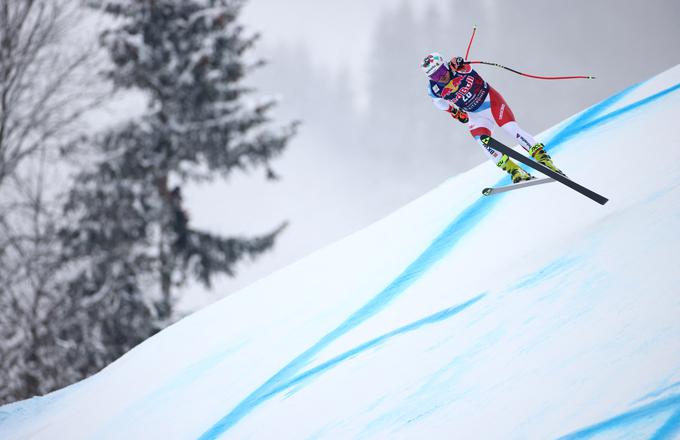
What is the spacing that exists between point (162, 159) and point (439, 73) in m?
8.03

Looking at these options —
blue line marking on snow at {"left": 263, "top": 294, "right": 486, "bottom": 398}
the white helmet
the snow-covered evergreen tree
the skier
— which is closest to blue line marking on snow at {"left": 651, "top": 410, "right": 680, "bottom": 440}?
blue line marking on snow at {"left": 263, "top": 294, "right": 486, "bottom": 398}

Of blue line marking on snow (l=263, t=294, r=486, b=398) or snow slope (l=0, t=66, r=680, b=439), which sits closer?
snow slope (l=0, t=66, r=680, b=439)

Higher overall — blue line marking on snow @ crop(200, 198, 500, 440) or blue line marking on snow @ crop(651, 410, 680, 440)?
blue line marking on snow @ crop(200, 198, 500, 440)

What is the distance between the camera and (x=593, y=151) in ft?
15.3

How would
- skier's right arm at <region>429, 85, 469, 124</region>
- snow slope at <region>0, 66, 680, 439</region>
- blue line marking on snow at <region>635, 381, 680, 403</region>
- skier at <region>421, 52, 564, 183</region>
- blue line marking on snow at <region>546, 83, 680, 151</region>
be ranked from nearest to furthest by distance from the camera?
blue line marking on snow at <region>635, 381, 680, 403</region> → snow slope at <region>0, 66, 680, 439</region> → skier at <region>421, 52, 564, 183</region> → skier's right arm at <region>429, 85, 469, 124</region> → blue line marking on snow at <region>546, 83, 680, 151</region>

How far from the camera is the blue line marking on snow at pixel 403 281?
359cm

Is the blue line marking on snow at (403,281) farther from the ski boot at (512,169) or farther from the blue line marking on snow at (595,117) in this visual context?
the ski boot at (512,169)

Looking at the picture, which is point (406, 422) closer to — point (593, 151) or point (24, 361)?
point (593, 151)

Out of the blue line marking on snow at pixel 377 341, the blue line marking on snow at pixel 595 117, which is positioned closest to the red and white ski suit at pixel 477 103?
the blue line marking on snow at pixel 377 341

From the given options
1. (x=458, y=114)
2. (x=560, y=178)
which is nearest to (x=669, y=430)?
(x=560, y=178)

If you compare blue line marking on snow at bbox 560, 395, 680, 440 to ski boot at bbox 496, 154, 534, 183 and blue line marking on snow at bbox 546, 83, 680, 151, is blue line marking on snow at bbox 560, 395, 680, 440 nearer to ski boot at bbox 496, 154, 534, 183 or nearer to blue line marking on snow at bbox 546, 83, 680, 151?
ski boot at bbox 496, 154, 534, 183

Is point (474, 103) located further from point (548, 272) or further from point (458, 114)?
point (548, 272)

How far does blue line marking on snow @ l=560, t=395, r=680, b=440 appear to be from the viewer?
1.96 metres

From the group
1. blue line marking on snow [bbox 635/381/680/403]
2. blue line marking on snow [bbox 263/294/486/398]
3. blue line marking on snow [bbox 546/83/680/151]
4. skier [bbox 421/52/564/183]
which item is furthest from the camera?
blue line marking on snow [bbox 546/83/680/151]
